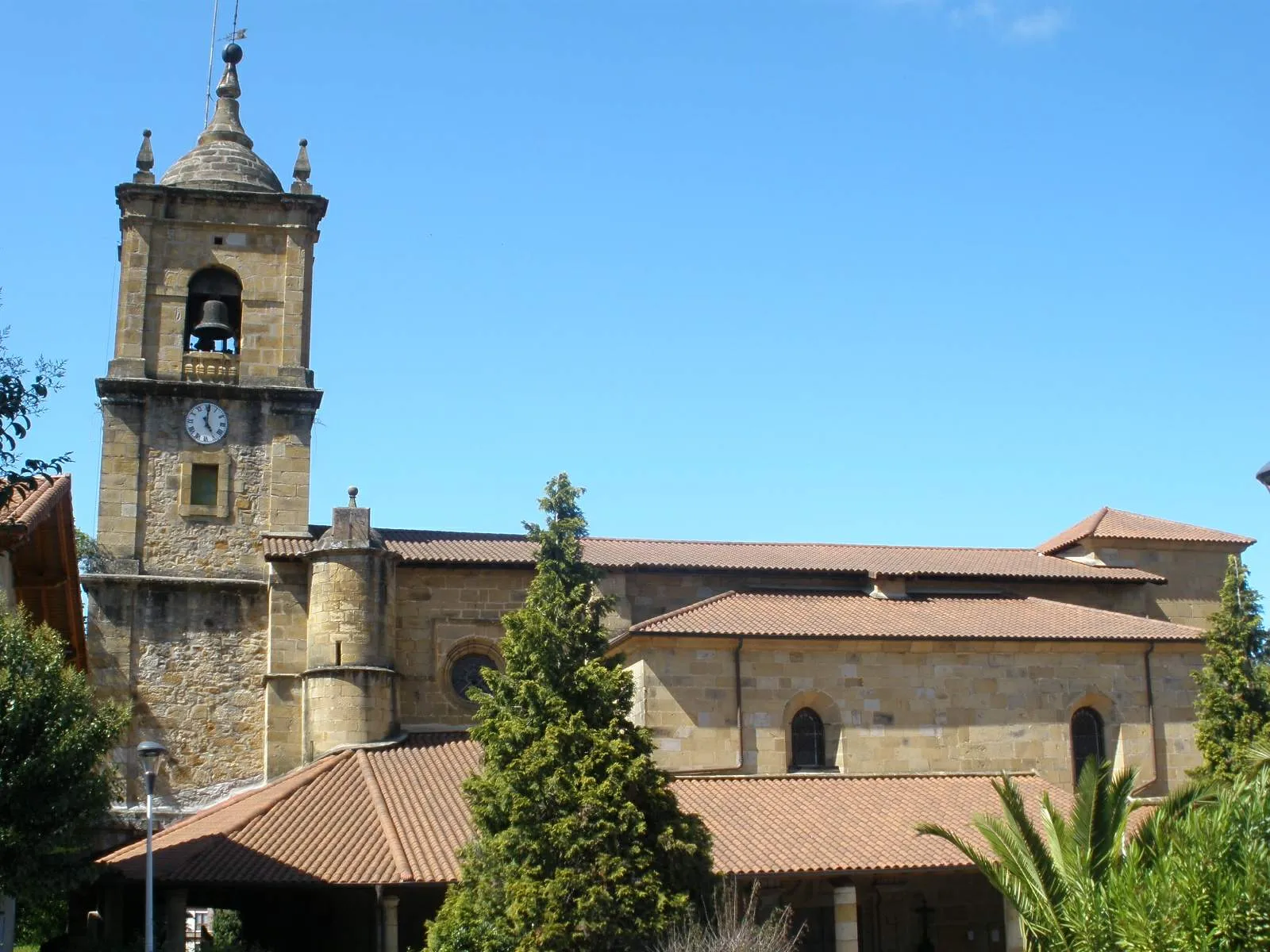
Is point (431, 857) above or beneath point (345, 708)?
beneath

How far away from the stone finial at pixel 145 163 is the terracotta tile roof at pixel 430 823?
14.2 meters

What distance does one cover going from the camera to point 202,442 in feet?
107

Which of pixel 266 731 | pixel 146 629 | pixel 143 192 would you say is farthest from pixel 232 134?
pixel 266 731

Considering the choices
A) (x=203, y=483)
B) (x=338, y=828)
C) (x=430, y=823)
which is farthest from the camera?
(x=203, y=483)

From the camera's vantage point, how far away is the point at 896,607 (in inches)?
1233

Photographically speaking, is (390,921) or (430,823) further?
(430,823)

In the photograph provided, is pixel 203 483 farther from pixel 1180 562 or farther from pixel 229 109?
pixel 1180 562

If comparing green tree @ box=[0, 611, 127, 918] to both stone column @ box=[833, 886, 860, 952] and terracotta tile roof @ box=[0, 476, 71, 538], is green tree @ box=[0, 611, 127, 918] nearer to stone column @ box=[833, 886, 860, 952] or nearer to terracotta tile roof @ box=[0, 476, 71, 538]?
terracotta tile roof @ box=[0, 476, 71, 538]

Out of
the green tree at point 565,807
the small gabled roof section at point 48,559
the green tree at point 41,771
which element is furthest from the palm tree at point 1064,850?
the small gabled roof section at point 48,559

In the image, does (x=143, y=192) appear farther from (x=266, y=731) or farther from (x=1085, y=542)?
(x=1085, y=542)

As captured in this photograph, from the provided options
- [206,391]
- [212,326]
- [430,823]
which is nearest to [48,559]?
[430,823]

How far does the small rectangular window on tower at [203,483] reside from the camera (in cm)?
3228

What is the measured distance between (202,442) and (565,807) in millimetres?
15978

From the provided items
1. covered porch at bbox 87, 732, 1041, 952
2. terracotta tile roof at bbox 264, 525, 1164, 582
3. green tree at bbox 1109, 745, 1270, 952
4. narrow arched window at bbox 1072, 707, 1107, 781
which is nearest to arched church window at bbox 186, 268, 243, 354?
terracotta tile roof at bbox 264, 525, 1164, 582
